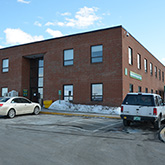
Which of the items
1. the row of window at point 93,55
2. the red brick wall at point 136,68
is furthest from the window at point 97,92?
the row of window at point 93,55

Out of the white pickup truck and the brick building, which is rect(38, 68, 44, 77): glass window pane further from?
the white pickup truck

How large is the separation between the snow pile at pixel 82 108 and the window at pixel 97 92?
124cm

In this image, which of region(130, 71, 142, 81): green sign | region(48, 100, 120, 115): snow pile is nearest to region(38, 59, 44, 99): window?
region(48, 100, 120, 115): snow pile

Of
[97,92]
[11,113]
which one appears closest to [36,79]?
[97,92]

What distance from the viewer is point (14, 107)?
552 inches

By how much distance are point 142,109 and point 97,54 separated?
1067 centimetres

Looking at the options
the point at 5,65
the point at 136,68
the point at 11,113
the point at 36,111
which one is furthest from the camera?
the point at 5,65

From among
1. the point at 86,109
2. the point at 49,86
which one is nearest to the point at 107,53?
the point at 86,109

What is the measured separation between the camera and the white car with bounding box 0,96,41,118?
1339cm

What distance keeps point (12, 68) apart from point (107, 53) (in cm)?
1240

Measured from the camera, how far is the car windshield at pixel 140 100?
9.84 metres

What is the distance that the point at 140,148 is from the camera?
20.5ft

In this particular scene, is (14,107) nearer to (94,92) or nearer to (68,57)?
(94,92)

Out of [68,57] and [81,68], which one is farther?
[68,57]
